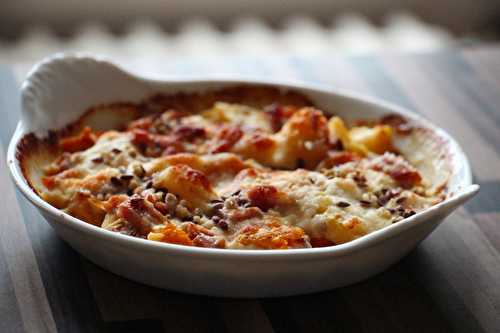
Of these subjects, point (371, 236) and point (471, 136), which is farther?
point (471, 136)

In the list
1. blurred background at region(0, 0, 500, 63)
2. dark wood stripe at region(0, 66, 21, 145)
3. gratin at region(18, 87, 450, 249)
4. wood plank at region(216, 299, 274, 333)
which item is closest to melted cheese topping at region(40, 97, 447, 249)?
gratin at region(18, 87, 450, 249)

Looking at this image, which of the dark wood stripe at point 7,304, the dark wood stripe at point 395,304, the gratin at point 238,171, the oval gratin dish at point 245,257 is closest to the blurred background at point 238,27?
the gratin at point 238,171

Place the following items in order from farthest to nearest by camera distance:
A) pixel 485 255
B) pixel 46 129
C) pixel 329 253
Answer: pixel 46 129 < pixel 485 255 < pixel 329 253

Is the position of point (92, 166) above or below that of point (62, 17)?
above

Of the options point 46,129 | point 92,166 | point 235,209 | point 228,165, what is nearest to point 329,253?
point 235,209

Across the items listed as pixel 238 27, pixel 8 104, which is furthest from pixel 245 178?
pixel 238 27

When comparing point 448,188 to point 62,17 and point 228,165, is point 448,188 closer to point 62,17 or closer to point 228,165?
point 228,165

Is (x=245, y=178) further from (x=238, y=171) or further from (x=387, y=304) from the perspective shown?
(x=387, y=304)
